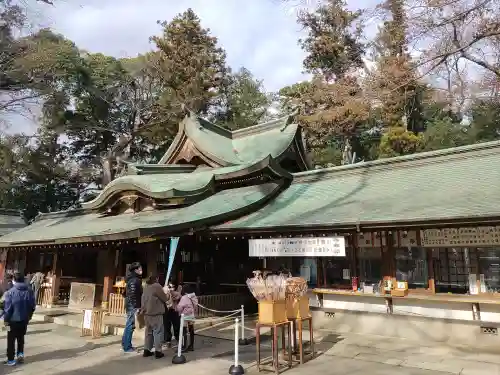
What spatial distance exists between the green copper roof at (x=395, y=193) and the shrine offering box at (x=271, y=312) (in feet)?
11.6

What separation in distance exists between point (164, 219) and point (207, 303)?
3.13m

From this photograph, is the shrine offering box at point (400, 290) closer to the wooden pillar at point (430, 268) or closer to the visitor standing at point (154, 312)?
the wooden pillar at point (430, 268)

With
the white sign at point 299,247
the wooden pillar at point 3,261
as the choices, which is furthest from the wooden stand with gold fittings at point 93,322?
the wooden pillar at point 3,261

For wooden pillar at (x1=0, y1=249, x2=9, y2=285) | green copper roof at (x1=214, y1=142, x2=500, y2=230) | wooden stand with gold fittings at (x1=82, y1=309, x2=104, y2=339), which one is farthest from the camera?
wooden pillar at (x1=0, y1=249, x2=9, y2=285)

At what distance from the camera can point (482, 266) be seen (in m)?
9.80

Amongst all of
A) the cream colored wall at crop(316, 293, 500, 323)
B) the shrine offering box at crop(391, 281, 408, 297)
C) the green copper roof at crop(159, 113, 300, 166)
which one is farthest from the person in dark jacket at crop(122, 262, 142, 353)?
the green copper roof at crop(159, 113, 300, 166)

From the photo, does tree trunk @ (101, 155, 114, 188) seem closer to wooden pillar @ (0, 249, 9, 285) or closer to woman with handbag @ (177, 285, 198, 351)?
wooden pillar @ (0, 249, 9, 285)

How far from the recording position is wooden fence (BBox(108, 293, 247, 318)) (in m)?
12.9

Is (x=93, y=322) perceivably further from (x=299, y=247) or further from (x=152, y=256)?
(x=299, y=247)

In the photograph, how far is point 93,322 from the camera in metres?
11.2

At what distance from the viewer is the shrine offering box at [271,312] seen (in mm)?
7629

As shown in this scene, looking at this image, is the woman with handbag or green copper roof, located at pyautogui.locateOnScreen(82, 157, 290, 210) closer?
the woman with handbag

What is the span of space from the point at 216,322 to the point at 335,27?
29917 mm

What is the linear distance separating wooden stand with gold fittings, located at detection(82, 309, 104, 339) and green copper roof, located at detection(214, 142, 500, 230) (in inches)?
164
